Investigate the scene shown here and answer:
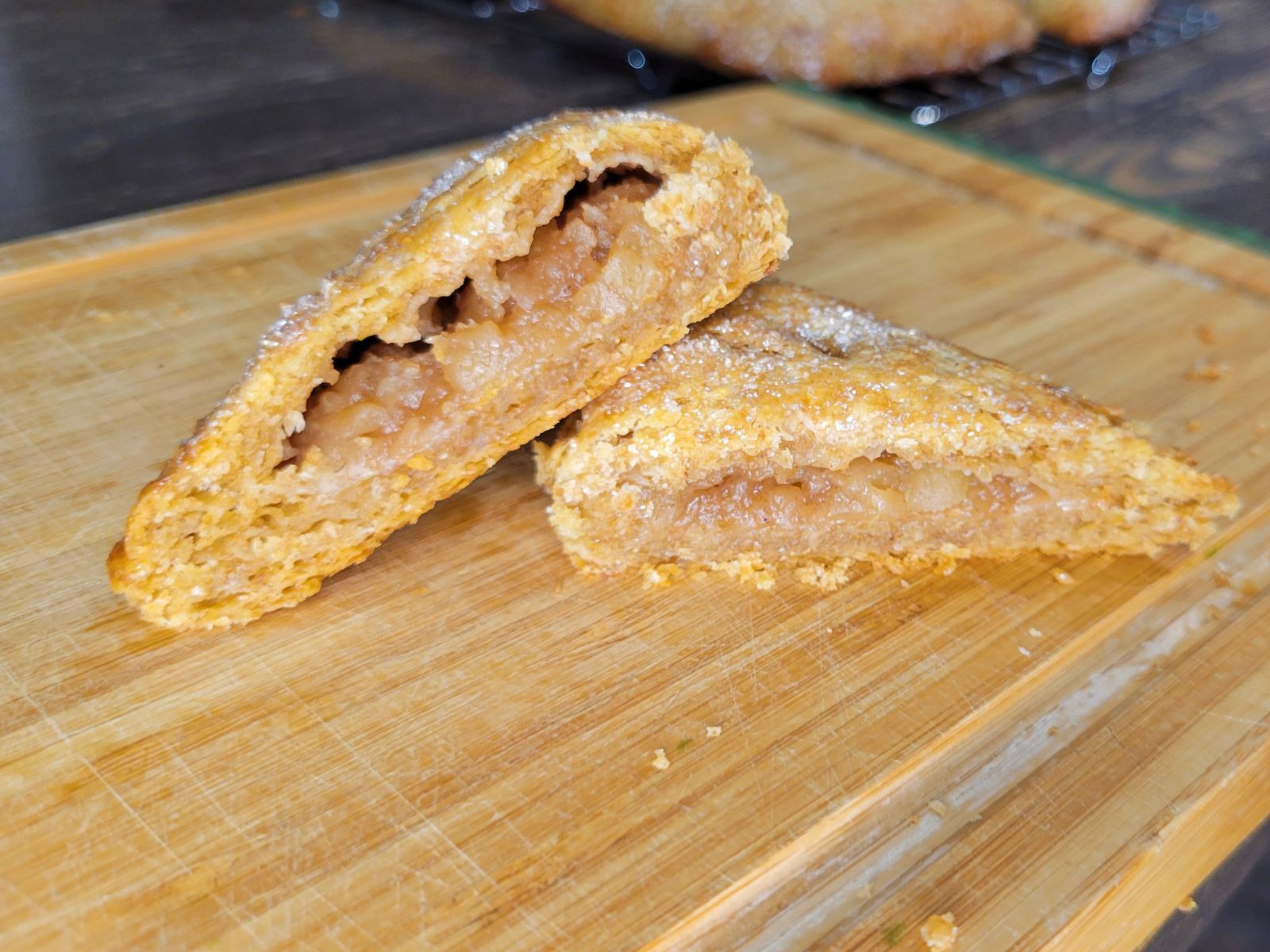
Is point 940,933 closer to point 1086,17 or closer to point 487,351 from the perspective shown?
point 487,351

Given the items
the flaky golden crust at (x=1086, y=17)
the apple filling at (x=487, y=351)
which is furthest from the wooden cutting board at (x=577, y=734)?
the flaky golden crust at (x=1086, y=17)

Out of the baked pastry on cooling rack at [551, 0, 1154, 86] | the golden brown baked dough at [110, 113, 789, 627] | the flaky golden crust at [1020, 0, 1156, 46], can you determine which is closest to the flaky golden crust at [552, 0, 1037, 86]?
the baked pastry on cooling rack at [551, 0, 1154, 86]

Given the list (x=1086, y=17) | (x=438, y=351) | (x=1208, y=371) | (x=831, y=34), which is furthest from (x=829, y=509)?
(x=1086, y=17)

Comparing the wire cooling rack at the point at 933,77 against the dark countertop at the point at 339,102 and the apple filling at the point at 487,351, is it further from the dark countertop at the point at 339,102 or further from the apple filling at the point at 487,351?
the apple filling at the point at 487,351

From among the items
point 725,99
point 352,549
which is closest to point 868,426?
point 352,549

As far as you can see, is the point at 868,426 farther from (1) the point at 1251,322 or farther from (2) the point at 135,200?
(2) the point at 135,200
